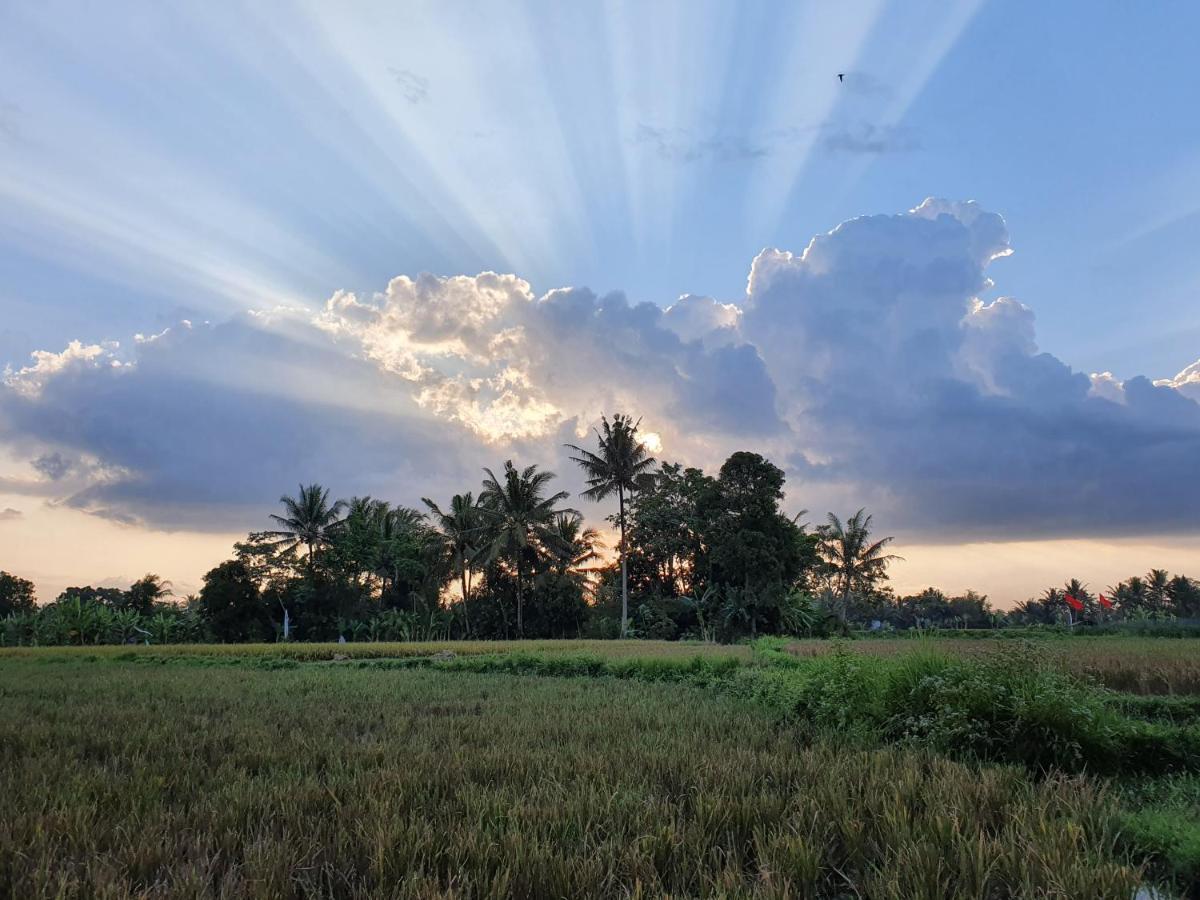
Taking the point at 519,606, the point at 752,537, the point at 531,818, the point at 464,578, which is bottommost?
the point at 531,818

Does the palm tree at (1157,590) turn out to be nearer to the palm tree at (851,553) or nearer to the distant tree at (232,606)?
the palm tree at (851,553)

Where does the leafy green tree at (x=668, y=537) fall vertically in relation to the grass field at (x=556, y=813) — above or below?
above

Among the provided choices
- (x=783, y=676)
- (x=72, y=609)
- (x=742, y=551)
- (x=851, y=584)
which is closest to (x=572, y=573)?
(x=742, y=551)

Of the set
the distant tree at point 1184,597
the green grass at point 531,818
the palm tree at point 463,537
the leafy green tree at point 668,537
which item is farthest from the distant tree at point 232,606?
the distant tree at point 1184,597

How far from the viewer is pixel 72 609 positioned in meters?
40.5

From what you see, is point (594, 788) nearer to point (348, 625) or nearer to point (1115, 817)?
point (1115, 817)

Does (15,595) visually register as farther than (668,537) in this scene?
Yes

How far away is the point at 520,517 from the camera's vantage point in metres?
40.8

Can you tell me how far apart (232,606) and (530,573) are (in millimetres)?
17001

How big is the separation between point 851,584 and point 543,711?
47760 millimetres

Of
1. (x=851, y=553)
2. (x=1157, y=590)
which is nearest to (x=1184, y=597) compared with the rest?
(x=1157, y=590)

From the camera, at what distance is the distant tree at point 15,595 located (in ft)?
192

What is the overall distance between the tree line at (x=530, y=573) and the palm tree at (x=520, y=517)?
12 centimetres

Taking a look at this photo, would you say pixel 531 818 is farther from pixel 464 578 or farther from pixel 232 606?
pixel 232 606
